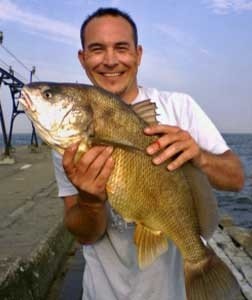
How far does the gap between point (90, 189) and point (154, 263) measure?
81 cm

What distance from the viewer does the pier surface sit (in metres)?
4.98

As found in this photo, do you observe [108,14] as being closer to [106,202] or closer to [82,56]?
[82,56]

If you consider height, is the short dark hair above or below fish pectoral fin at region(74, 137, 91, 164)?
above

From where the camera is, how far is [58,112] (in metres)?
2.89

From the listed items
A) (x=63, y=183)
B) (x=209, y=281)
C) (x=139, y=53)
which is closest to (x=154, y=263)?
(x=209, y=281)

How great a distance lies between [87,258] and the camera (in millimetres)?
3475

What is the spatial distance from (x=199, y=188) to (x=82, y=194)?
72 cm

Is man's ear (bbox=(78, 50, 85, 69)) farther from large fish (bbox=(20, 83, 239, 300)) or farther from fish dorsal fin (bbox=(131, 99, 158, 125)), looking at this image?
fish dorsal fin (bbox=(131, 99, 158, 125))

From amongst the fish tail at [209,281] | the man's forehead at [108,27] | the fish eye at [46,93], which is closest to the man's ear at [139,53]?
the man's forehead at [108,27]

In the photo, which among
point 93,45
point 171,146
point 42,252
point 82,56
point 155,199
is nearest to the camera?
point 171,146

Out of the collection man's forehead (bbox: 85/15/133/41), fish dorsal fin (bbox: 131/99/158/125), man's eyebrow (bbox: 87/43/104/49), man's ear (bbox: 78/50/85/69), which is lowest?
fish dorsal fin (bbox: 131/99/158/125)

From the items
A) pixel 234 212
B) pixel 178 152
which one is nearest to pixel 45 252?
pixel 178 152

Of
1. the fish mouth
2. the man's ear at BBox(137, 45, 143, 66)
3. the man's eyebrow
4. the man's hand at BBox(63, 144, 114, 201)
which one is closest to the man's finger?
the man's hand at BBox(63, 144, 114, 201)

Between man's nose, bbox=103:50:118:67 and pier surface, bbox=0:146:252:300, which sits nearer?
man's nose, bbox=103:50:118:67
